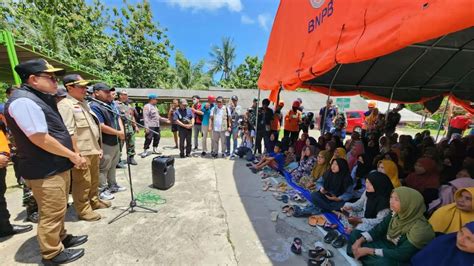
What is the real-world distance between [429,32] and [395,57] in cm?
454

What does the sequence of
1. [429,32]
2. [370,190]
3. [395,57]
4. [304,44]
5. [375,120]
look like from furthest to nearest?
[375,120] → [395,57] → [304,44] → [370,190] → [429,32]

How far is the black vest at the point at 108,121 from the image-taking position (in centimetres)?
373

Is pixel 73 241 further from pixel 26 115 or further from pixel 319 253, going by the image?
pixel 319 253

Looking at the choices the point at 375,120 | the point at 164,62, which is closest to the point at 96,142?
the point at 375,120

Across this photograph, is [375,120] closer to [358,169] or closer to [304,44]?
[358,169]

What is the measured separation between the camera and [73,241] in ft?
9.20

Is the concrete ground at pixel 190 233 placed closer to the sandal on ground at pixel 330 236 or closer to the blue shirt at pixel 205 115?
the sandal on ground at pixel 330 236

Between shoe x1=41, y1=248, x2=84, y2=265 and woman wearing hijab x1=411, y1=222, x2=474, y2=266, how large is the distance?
3.24m

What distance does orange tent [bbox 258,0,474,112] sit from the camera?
184 centimetres

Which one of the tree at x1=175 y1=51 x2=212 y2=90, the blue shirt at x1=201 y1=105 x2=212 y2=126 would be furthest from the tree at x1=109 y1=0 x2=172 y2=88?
the blue shirt at x1=201 y1=105 x2=212 y2=126

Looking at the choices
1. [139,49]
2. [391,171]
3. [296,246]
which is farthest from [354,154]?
[139,49]

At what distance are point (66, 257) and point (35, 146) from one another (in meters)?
1.19

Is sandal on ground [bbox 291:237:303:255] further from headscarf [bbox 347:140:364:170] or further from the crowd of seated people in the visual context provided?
headscarf [bbox 347:140:364:170]

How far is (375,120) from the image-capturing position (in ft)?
24.9
